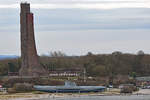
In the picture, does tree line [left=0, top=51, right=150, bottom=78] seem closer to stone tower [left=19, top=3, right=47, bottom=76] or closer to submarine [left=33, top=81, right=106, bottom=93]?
stone tower [left=19, top=3, right=47, bottom=76]

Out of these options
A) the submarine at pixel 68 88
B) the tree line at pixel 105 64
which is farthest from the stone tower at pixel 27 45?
the tree line at pixel 105 64

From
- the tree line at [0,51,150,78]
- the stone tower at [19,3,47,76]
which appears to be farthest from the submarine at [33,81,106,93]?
the tree line at [0,51,150,78]

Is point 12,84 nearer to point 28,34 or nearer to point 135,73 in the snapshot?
point 28,34

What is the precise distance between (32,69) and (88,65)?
81.4 feet

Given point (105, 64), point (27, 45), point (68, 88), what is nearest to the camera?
point (68, 88)

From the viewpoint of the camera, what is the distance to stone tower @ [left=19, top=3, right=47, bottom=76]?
131 m

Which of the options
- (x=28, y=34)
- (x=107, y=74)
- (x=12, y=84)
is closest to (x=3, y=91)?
(x=12, y=84)

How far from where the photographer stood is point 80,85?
130 m

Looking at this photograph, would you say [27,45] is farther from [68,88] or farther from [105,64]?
[105,64]

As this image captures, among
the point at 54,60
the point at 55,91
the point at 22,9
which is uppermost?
the point at 22,9

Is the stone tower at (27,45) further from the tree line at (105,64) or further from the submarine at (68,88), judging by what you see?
the tree line at (105,64)

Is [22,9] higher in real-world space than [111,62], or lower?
higher

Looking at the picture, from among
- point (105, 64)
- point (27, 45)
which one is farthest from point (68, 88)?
point (105, 64)

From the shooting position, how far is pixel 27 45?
131625 millimetres
